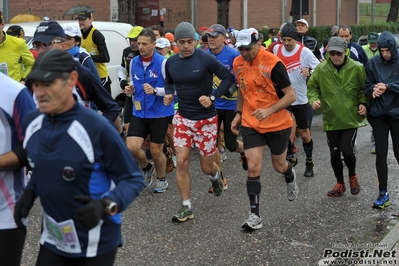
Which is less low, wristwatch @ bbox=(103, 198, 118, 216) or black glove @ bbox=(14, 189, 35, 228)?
wristwatch @ bbox=(103, 198, 118, 216)

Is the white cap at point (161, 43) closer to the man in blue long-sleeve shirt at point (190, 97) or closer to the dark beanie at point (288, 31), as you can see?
the dark beanie at point (288, 31)

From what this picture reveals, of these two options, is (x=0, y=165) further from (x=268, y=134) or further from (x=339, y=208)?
(x=339, y=208)

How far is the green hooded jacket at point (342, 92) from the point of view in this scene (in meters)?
8.12

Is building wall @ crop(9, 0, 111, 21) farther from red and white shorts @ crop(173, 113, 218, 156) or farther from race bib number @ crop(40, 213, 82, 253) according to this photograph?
race bib number @ crop(40, 213, 82, 253)

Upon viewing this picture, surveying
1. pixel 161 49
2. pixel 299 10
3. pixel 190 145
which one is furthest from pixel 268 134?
pixel 299 10

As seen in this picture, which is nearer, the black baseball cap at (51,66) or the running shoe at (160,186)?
the black baseball cap at (51,66)

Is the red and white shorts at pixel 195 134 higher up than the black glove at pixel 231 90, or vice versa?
the black glove at pixel 231 90

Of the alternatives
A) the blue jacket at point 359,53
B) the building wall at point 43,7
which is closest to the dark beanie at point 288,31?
the blue jacket at point 359,53

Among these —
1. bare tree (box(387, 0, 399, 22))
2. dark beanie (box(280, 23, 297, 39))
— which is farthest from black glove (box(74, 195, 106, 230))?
bare tree (box(387, 0, 399, 22))

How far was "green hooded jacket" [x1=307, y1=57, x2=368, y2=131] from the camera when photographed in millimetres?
8125

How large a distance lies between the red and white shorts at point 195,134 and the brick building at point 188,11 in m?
17.3

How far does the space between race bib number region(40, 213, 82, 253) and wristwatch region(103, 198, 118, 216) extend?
312 mm

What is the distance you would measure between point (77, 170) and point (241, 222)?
4150 millimetres

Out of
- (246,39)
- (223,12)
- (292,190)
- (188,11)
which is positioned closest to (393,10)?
(188,11)
